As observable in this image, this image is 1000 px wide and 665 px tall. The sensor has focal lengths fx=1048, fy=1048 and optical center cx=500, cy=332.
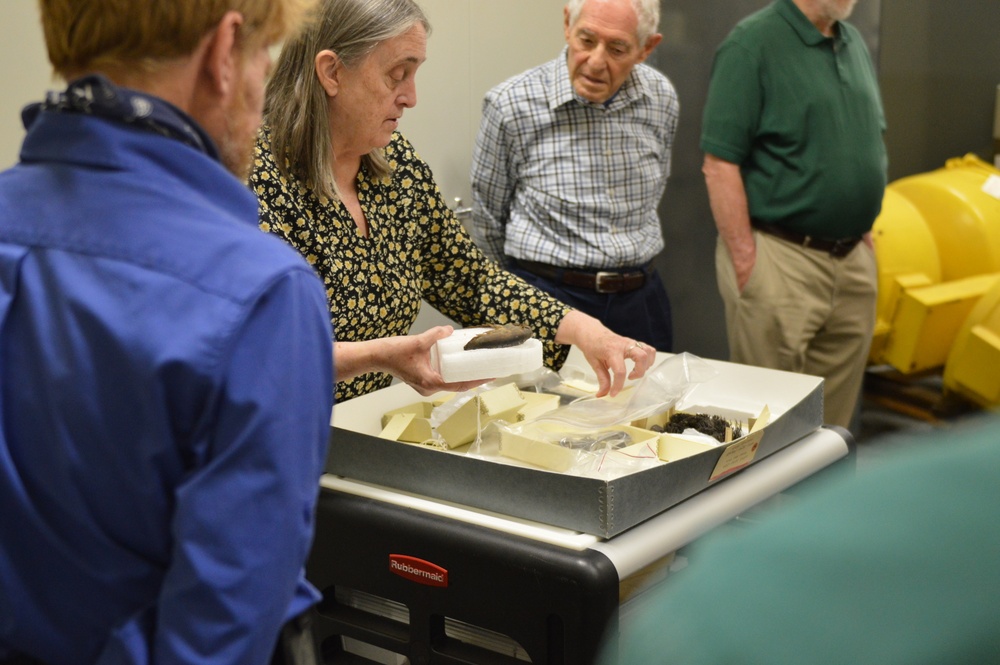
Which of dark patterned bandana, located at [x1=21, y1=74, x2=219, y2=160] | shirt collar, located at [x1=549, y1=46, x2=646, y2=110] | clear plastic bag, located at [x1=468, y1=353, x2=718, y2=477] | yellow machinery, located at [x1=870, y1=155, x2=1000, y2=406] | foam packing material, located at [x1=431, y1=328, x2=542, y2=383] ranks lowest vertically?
yellow machinery, located at [x1=870, y1=155, x2=1000, y2=406]

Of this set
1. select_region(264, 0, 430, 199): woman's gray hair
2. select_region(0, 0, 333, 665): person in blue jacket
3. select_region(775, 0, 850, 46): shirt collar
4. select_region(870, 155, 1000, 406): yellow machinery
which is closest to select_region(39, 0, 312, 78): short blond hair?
select_region(0, 0, 333, 665): person in blue jacket

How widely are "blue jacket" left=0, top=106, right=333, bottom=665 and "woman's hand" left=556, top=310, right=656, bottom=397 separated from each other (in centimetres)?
105

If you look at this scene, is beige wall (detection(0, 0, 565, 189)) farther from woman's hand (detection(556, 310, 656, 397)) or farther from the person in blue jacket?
the person in blue jacket

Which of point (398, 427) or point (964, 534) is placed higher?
point (964, 534)

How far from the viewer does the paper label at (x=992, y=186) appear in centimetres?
441

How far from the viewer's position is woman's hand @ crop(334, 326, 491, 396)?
5.51 ft

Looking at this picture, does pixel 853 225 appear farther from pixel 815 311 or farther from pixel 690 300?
pixel 690 300

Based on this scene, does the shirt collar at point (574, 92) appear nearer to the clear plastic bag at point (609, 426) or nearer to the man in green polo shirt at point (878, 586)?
the clear plastic bag at point (609, 426)

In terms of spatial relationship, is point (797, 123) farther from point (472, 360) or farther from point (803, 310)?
point (472, 360)

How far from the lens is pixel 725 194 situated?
124 inches

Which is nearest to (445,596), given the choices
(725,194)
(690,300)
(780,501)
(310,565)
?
(310,565)

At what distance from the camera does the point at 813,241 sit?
125 inches

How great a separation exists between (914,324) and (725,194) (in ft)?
4.92

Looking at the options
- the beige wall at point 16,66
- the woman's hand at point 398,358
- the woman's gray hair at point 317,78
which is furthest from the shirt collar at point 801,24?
the beige wall at point 16,66
